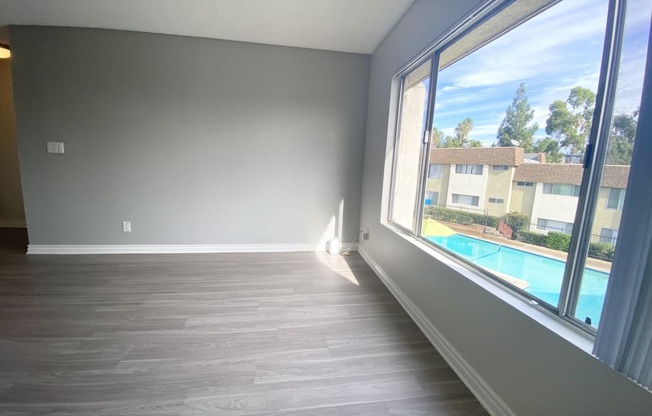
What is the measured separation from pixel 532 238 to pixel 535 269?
156 millimetres

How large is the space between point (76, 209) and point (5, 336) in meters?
1.88

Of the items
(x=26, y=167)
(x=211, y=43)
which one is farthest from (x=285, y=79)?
(x=26, y=167)

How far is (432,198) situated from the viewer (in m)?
2.20

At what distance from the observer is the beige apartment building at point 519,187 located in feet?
3.33

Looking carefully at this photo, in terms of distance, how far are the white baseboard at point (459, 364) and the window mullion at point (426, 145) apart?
0.64 m

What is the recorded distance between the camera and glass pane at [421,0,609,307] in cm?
116

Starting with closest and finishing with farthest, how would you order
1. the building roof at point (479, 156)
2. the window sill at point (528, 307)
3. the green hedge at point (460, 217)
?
the window sill at point (528, 307) → the building roof at point (479, 156) → the green hedge at point (460, 217)

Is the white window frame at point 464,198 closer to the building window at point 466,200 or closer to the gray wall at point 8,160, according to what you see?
the building window at point 466,200

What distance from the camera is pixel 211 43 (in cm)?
319

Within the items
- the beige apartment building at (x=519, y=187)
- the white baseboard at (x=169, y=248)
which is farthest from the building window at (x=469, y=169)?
the white baseboard at (x=169, y=248)

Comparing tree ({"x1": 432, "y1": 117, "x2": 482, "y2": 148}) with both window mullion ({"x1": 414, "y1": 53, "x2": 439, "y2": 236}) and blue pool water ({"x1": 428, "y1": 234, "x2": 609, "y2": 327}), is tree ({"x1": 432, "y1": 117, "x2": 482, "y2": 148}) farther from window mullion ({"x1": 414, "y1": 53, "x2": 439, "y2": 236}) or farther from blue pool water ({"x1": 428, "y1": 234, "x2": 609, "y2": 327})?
blue pool water ({"x1": 428, "y1": 234, "x2": 609, "y2": 327})

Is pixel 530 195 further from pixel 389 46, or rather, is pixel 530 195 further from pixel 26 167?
pixel 26 167

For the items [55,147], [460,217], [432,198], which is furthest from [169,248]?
[460,217]

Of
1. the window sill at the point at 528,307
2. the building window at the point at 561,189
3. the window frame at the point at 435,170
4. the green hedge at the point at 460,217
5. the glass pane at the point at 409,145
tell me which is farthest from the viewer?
the glass pane at the point at 409,145
